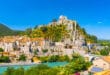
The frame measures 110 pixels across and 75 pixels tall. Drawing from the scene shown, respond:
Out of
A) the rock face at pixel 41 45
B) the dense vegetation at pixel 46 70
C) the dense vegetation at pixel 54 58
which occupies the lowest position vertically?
the dense vegetation at pixel 46 70

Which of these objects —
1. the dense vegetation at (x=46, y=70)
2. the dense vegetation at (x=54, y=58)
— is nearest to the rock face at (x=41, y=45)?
the dense vegetation at (x=54, y=58)

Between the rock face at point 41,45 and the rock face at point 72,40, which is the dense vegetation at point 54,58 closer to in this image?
the rock face at point 41,45

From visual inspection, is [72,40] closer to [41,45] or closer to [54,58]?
[41,45]

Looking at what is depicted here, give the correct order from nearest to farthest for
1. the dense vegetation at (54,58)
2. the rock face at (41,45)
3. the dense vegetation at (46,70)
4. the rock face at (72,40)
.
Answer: the dense vegetation at (46,70) → the dense vegetation at (54,58) → the rock face at (41,45) → the rock face at (72,40)

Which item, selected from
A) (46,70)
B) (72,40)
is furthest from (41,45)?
(46,70)

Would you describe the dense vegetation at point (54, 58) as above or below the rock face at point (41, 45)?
below

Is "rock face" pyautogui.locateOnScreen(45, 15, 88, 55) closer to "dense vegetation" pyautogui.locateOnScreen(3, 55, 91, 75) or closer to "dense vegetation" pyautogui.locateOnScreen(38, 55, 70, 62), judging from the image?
"dense vegetation" pyautogui.locateOnScreen(38, 55, 70, 62)

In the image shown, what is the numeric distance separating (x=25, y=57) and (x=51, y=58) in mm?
5246

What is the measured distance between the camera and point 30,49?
73750 mm

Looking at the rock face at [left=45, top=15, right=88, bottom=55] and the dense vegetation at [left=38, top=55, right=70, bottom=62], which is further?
the rock face at [left=45, top=15, right=88, bottom=55]

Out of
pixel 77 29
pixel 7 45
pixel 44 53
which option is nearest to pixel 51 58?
pixel 44 53

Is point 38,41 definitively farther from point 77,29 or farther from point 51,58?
point 77,29

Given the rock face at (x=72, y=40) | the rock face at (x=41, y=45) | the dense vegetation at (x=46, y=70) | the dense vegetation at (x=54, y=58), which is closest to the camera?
the dense vegetation at (x=46, y=70)

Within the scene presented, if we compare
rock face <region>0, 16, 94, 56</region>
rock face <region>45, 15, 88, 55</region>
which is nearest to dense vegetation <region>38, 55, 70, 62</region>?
rock face <region>0, 16, 94, 56</region>
